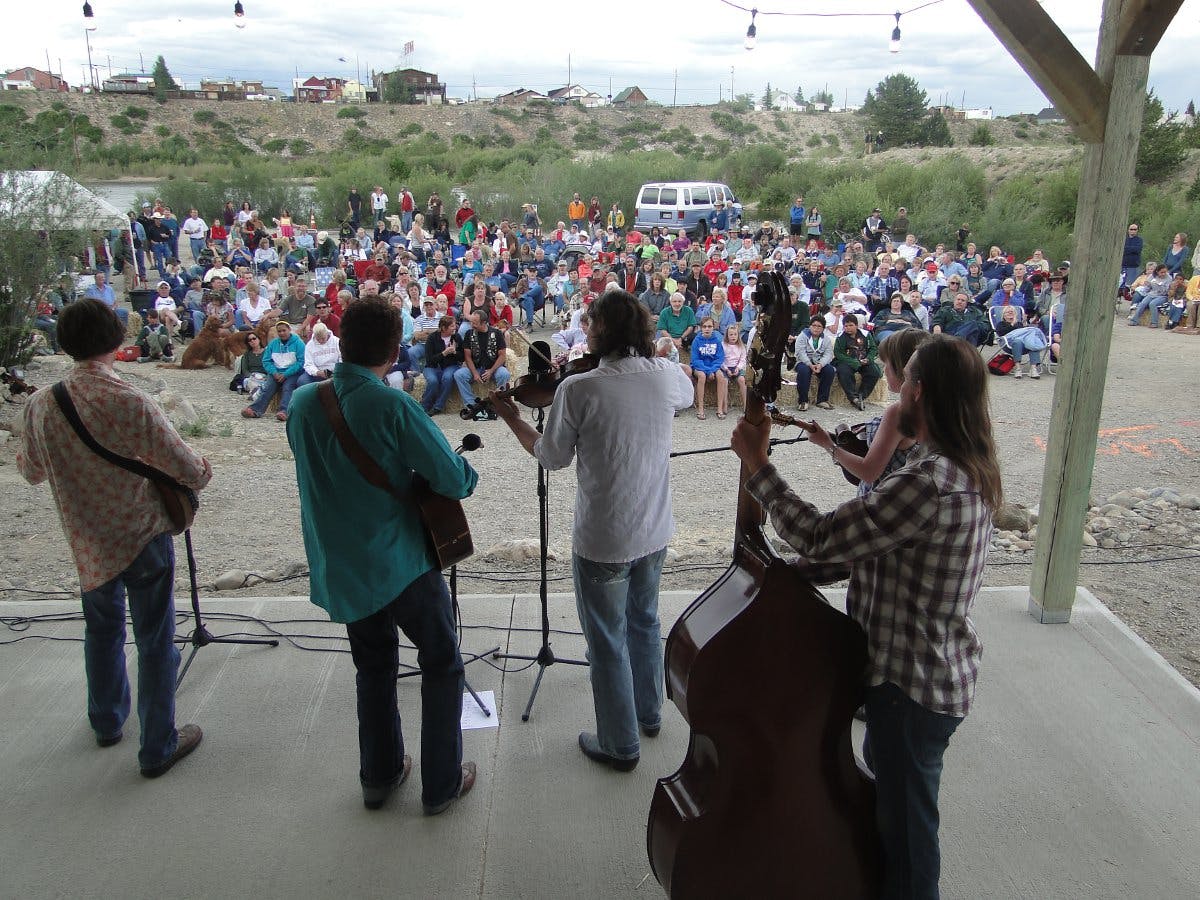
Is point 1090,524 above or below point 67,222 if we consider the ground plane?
below

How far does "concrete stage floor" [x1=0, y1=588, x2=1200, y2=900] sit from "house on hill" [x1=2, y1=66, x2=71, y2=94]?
47.1 metres

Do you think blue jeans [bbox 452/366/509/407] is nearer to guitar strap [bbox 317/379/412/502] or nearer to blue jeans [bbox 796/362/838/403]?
blue jeans [bbox 796/362/838/403]

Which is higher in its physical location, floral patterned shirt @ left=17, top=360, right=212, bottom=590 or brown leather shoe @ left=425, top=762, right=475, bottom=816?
floral patterned shirt @ left=17, top=360, right=212, bottom=590

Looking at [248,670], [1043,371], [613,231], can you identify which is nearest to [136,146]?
[613,231]

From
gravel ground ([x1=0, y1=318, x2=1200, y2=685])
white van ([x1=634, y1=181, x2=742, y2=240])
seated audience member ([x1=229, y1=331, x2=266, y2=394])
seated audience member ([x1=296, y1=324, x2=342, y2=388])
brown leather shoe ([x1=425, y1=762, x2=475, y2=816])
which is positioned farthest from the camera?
white van ([x1=634, y1=181, x2=742, y2=240])

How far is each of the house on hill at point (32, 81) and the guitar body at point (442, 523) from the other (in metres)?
47.9

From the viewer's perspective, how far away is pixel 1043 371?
10930 mm

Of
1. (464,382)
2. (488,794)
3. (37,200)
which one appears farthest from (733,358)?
(488,794)

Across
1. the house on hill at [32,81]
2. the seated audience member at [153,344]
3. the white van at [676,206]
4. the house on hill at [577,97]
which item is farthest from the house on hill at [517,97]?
the seated audience member at [153,344]

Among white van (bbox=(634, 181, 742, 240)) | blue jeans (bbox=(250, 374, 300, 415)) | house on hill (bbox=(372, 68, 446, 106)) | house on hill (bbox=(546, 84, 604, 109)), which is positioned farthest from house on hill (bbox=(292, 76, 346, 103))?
blue jeans (bbox=(250, 374, 300, 415))

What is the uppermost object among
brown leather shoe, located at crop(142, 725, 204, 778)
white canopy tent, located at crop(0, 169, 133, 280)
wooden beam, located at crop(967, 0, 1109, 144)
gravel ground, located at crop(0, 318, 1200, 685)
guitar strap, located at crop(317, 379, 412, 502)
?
wooden beam, located at crop(967, 0, 1109, 144)

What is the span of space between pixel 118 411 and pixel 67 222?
7.69 metres

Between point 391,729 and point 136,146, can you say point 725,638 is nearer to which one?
point 391,729

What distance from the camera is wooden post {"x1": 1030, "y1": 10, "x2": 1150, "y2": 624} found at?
3082mm
